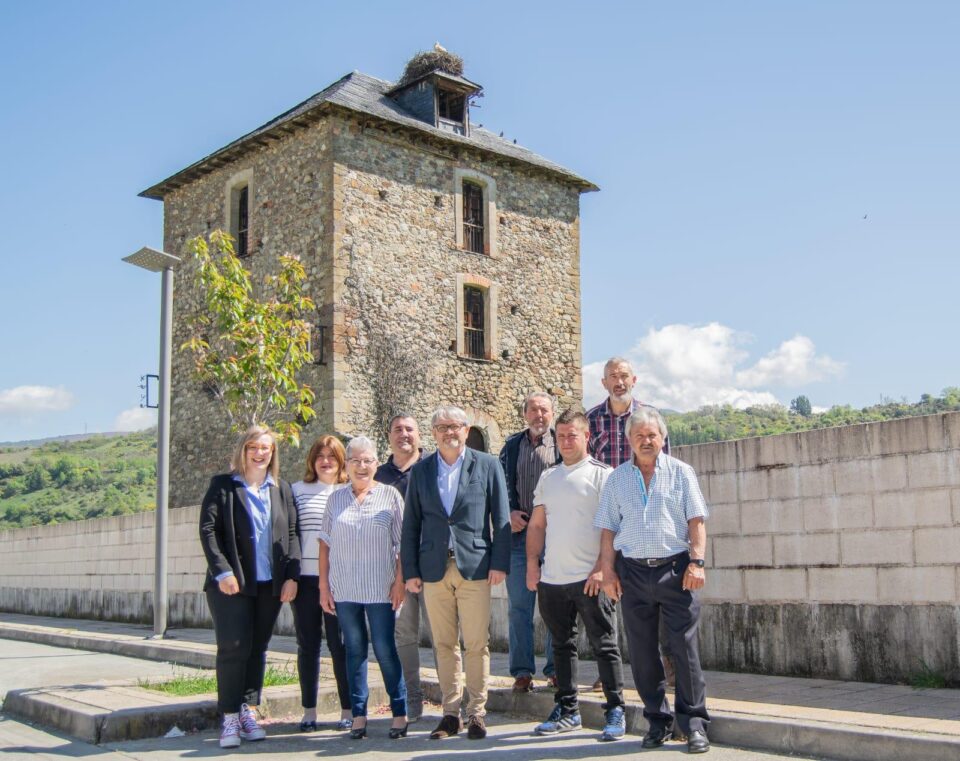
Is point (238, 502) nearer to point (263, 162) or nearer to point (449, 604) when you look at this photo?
point (449, 604)

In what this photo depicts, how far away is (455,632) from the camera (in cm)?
623

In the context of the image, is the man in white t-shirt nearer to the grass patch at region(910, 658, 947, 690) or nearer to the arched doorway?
the grass patch at region(910, 658, 947, 690)

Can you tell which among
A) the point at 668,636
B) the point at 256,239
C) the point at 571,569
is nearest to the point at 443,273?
the point at 256,239

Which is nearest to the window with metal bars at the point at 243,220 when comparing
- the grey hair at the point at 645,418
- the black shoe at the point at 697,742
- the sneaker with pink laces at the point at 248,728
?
the sneaker with pink laces at the point at 248,728

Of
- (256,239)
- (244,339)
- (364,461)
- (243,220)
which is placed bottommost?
(364,461)

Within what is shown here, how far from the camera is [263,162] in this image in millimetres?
23297

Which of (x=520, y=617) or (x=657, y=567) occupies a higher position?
(x=657, y=567)

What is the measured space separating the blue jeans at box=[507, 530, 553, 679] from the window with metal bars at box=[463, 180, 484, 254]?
17359 millimetres

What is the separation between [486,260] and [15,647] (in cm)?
1409

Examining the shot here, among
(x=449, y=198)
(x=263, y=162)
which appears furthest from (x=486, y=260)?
(x=263, y=162)

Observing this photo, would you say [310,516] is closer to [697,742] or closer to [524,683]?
[524,683]

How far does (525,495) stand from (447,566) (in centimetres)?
111

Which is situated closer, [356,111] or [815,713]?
[815,713]

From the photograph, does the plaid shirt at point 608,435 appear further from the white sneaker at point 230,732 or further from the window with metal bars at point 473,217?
the window with metal bars at point 473,217
